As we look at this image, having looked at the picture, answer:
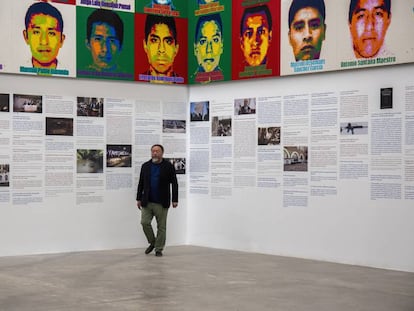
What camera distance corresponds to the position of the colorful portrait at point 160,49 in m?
18.2

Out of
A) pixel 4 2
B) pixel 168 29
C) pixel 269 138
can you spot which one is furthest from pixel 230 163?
pixel 4 2

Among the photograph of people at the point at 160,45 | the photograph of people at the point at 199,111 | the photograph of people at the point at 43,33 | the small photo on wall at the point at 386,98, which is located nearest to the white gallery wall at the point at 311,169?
the small photo on wall at the point at 386,98

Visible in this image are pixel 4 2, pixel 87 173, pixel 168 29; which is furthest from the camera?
pixel 168 29

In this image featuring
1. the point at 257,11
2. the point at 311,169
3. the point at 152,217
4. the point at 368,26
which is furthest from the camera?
the point at 257,11

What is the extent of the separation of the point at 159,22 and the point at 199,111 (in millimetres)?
2240

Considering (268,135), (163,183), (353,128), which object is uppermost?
(353,128)

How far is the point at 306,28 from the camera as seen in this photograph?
637 inches

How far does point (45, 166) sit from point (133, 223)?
2445mm

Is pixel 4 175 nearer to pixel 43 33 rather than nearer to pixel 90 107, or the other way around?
pixel 90 107

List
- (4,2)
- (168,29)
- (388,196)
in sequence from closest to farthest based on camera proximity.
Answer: (388,196)
(4,2)
(168,29)

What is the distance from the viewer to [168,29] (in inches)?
731

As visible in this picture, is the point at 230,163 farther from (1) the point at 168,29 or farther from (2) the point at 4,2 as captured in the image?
(2) the point at 4,2

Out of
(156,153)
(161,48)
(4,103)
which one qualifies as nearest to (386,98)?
(156,153)

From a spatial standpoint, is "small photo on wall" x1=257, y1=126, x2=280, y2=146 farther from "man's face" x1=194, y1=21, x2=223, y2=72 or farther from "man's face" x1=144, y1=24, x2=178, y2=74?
"man's face" x1=144, y1=24, x2=178, y2=74
